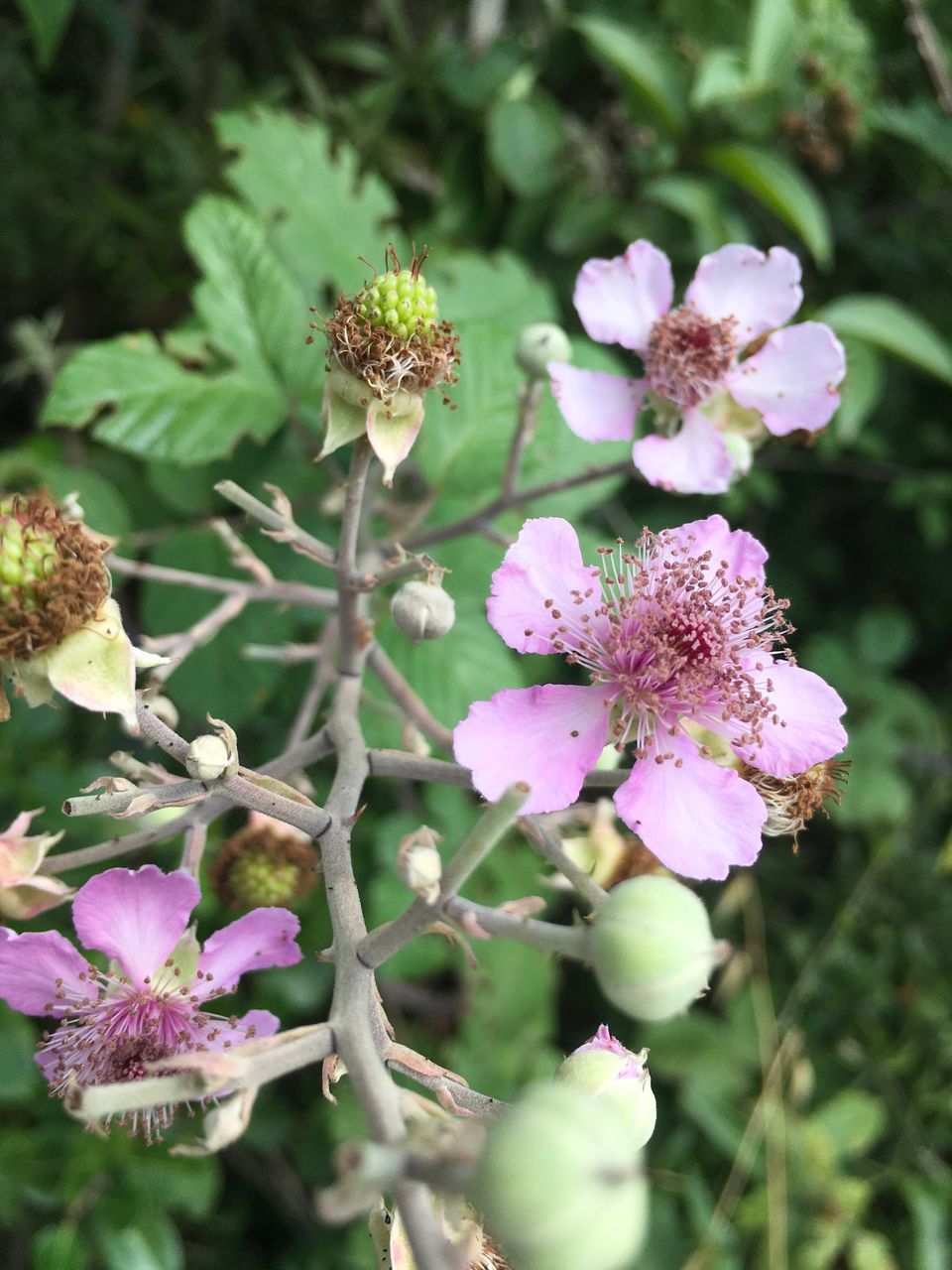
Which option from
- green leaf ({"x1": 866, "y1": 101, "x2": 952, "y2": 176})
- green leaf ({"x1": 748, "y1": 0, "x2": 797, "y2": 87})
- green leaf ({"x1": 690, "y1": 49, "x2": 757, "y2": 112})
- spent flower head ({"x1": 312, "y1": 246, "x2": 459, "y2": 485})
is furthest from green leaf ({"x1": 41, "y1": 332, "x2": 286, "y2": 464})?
green leaf ({"x1": 866, "y1": 101, "x2": 952, "y2": 176})

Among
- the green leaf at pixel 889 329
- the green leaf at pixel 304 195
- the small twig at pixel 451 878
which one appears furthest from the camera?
the green leaf at pixel 889 329

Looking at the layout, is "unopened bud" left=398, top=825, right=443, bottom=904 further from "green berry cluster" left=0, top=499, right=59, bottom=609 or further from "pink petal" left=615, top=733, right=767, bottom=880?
"green berry cluster" left=0, top=499, right=59, bottom=609

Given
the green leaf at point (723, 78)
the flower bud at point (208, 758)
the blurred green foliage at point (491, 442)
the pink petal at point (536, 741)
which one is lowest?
the blurred green foliage at point (491, 442)

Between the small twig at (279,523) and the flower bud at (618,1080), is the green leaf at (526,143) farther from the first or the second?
the flower bud at (618,1080)

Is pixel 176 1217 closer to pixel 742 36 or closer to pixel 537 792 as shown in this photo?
pixel 537 792

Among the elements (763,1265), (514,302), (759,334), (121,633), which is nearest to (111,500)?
(514,302)

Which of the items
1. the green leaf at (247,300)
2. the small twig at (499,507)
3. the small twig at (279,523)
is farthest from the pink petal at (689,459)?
the green leaf at (247,300)
